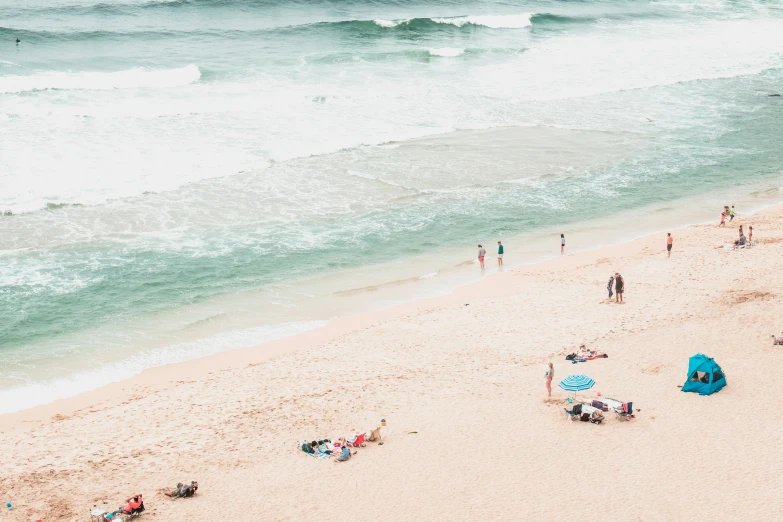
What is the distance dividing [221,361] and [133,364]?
199 cm

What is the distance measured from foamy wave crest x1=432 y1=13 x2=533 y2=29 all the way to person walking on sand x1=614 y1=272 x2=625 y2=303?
39400mm

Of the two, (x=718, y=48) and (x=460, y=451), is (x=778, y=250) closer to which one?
(x=460, y=451)

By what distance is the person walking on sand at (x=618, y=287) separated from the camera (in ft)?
68.1

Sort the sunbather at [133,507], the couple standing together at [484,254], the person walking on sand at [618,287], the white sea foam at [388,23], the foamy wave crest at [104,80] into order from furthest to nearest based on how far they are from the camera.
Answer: the white sea foam at [388,23] < the foamy wave crest at [104,80] < the couple standing together at [484,254] < the person walking on sand at [618,287] < the sunbather at [133,507]

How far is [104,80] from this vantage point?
4150cm

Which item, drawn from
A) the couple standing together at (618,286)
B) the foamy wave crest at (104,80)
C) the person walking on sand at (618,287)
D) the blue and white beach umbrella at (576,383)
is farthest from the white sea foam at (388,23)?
the blue and white beach umbrella at (576,383)

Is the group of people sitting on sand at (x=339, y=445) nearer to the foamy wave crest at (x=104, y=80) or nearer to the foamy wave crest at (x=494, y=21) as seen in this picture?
the foamy wave crest at (x=104, y=80)

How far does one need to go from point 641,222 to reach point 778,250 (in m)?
4.98

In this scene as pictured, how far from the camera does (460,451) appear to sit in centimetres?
1490

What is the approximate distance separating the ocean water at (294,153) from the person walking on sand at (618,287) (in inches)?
179

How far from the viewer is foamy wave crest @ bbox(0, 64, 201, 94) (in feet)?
131

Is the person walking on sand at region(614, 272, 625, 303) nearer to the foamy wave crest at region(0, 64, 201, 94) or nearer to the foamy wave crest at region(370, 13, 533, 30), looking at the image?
the foamy wave crest at region(0, 64, 201, 94)

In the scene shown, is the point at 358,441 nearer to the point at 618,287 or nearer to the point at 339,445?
the point at 339,445

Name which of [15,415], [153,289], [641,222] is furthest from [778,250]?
[15,415]
